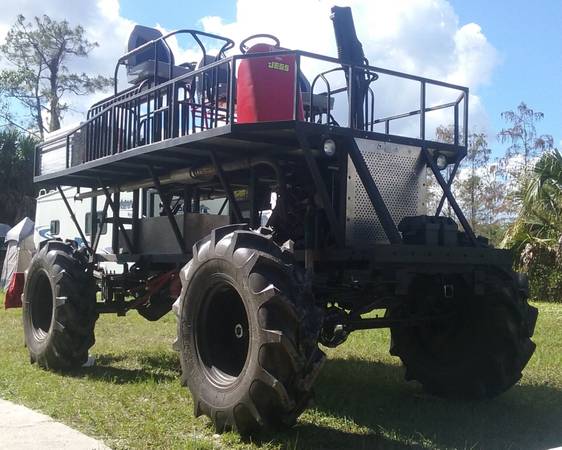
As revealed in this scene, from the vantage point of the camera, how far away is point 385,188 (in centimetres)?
632

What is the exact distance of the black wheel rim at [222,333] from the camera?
18.3 feet

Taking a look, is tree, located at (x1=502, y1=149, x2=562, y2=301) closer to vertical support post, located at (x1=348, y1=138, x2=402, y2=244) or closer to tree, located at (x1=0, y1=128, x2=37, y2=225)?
vertical support post, located at (x1=348, y1=138, x2=402, y2=244)

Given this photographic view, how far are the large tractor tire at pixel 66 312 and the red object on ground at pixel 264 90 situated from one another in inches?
110

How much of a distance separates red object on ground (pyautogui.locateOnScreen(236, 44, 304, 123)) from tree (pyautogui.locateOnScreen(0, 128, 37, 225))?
97.2ft

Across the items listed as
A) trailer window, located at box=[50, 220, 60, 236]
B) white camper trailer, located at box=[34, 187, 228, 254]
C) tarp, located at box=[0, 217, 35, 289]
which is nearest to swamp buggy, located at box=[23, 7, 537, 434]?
white camper trailer, located at box=[34, 187, 228, 254]

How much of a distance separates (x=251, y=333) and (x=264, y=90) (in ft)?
7.53

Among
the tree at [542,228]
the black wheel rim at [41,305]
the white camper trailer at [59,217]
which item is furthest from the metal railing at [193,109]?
the tree at [542,228]

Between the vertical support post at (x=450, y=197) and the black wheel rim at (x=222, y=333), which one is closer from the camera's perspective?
the black wheel rim at (x=222, y=333)

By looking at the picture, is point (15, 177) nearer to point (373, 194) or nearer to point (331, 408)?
point (331, 408)

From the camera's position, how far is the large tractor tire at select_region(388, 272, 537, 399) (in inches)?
247

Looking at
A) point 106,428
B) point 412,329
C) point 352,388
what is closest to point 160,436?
point 106,428

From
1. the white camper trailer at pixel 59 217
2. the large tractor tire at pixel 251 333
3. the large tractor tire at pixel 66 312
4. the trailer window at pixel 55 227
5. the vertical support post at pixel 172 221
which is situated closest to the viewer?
the large tractor tire at pixel 251 333

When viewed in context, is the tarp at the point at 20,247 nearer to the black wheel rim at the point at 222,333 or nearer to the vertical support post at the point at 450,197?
the black wheel rim at the point at 222,333

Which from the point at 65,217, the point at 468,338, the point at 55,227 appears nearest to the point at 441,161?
the point at 468,338
